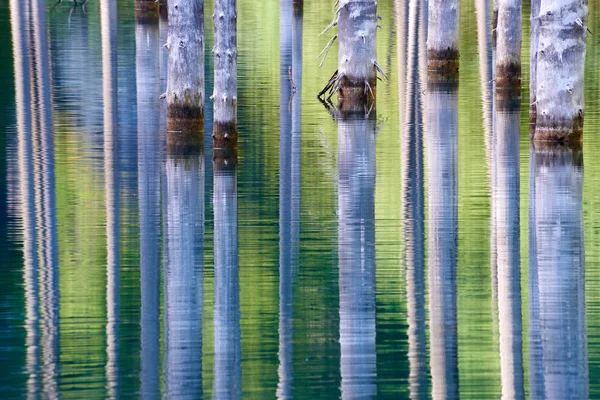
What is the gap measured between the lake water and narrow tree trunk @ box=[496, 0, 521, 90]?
132 centimetres

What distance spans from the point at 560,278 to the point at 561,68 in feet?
22.6

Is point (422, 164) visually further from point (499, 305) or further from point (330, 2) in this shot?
point (330, 2)

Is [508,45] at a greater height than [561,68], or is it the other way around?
[508,45]

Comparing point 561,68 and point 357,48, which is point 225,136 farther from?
point 357,48

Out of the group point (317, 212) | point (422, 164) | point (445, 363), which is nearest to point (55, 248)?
point (317, 212)

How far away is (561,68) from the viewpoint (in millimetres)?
18281

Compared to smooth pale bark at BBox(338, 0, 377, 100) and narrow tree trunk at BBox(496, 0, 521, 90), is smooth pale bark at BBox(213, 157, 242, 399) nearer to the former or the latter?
smooth pale bark at BBox(338, 0, 377, 100)

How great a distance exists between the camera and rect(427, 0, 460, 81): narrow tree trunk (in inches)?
1088

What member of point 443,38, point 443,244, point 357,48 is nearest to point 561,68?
point 443,244

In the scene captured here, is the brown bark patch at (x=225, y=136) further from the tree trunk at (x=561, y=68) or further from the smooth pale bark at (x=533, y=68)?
the smooth pale bark at (x=533, y=68)

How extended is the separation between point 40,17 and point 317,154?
28.0 metres

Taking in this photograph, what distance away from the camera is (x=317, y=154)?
19.7 m

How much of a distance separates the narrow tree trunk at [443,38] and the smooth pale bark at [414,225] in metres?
0.52

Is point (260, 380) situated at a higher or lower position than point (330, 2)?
lower
